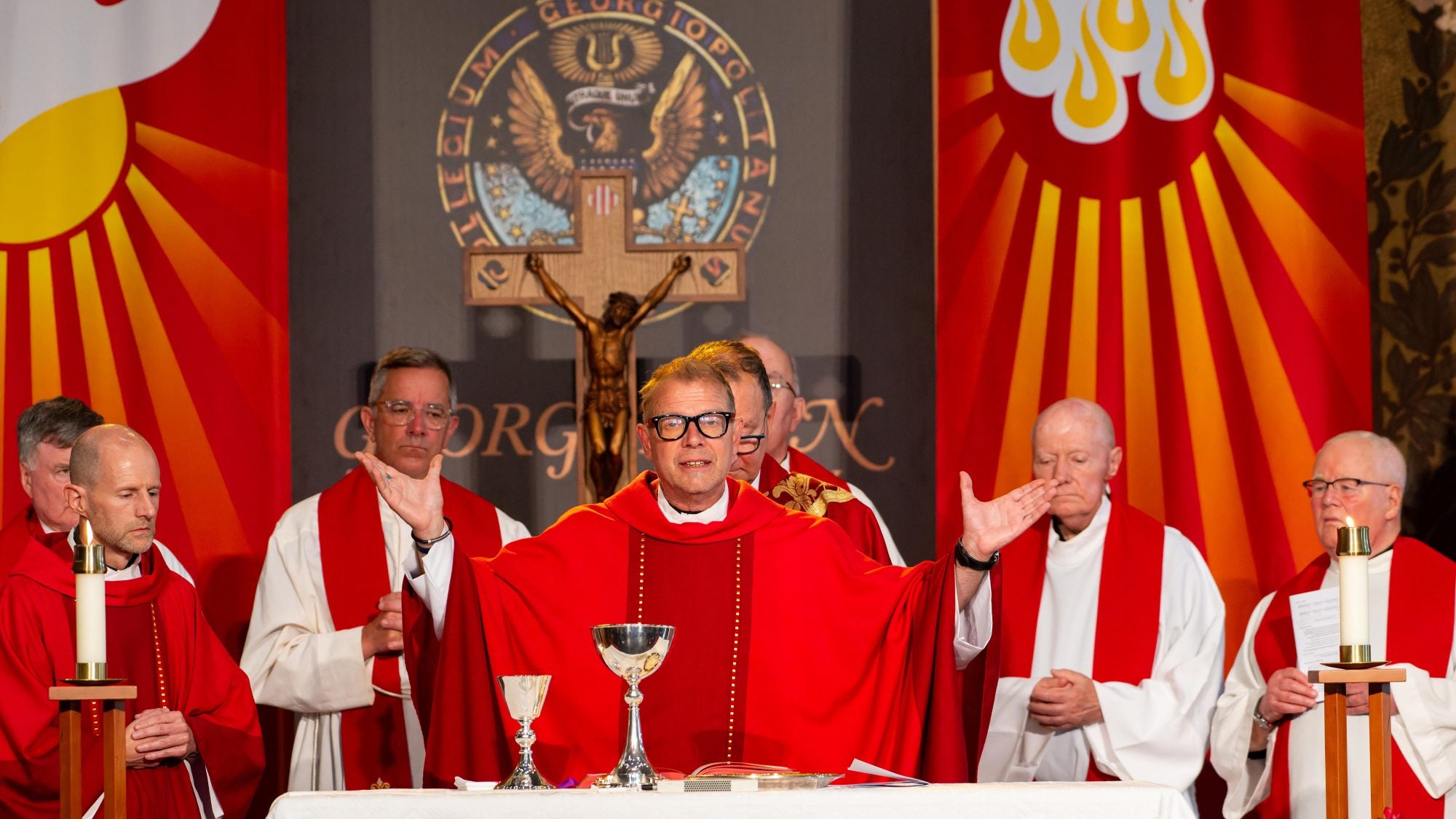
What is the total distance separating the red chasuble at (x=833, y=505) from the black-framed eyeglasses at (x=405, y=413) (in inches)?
46.7

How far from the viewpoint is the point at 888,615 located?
174 inches

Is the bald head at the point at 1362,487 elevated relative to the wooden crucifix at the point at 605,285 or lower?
lower

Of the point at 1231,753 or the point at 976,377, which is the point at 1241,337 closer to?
the point at 976,377

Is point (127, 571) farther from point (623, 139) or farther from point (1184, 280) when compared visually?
point (1184, 280)

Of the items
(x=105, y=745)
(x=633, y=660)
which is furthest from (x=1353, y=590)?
(x=105, y=745)

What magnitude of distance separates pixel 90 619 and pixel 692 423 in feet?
5.01

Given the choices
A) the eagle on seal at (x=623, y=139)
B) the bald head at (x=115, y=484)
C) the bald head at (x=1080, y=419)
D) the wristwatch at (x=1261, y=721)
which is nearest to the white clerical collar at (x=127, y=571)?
the bald head at (x=115, y=484)

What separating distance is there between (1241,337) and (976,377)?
103 cm

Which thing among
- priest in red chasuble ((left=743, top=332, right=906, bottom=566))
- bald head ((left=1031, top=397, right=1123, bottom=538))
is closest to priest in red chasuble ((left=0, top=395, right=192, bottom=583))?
priest in red chasuble ((left=743, top=332, right=906, bottom=566))

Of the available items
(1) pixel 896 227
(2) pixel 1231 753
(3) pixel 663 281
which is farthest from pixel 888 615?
(1) pixel 896 227

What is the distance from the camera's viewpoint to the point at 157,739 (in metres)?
4.64

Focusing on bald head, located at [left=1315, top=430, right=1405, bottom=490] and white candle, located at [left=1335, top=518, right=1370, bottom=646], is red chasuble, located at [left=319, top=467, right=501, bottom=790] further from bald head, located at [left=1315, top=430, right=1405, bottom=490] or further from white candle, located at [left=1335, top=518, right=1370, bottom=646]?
white candle, located at [left=1335, top=518, right=1370, bottom=646]

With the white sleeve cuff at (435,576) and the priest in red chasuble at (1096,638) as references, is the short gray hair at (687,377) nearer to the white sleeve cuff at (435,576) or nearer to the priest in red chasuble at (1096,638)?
the white sleeve cuff at (435,576)

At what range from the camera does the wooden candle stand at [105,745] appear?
3.37 m
